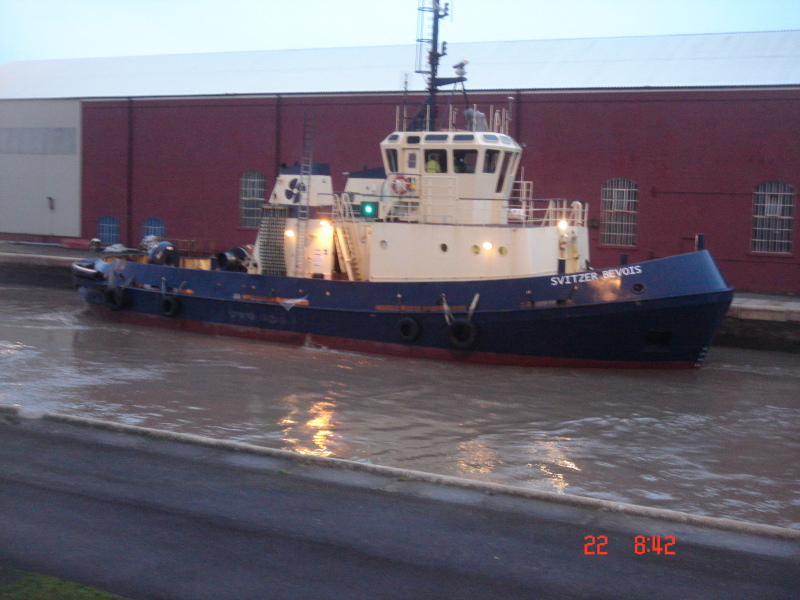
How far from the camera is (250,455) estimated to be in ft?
21.8

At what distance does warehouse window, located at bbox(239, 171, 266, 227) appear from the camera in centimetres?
2498

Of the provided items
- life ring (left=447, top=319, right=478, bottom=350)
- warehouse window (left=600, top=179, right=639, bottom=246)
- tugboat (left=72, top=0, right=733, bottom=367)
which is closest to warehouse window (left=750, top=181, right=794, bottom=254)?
warehouse window (left=600, top=179, right=639, bottom=246)

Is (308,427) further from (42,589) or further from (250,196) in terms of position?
(250,196)

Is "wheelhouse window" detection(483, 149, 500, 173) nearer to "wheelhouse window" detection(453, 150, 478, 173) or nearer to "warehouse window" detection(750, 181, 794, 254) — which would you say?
"wheelhouse window" detection(453, 150, 478, 173)

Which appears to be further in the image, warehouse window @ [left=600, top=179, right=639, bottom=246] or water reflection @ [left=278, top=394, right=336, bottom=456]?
warehouse window @ [left=600, top=179, right=639, bottom=246]

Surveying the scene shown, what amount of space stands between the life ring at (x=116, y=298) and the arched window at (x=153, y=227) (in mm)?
10542

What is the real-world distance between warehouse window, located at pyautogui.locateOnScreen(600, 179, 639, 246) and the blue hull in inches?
377

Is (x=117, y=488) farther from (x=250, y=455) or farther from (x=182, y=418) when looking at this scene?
(x=182, y=418)

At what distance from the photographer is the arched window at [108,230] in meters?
27.5

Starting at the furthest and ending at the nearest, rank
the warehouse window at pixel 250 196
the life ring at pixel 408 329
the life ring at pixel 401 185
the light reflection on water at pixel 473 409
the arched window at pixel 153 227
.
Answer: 1. the arched window at pixel 153 227
2. the warehouse window at pixel 250 196
3. the life ring at pixel 401 185
4. the life ring at pixel 408 329
5. the light reflection on water at pixel 473 409

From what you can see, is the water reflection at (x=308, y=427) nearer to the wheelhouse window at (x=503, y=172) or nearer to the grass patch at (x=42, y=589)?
the grass patch at (x=42, y=589)

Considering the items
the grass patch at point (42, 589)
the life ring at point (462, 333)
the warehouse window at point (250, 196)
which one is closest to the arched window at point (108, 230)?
the warehouse window at point (250, 196)

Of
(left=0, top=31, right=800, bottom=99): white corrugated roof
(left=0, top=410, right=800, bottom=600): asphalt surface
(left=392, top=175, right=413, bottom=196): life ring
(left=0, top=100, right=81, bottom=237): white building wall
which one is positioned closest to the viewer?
(left=0, top=410, right=800, bottom=600): asphalt surface
